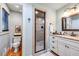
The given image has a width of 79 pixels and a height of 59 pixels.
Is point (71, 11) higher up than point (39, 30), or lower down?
higher up

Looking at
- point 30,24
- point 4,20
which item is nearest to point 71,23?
point 30,24

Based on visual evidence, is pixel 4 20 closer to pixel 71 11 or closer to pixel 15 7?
pixel 15 7

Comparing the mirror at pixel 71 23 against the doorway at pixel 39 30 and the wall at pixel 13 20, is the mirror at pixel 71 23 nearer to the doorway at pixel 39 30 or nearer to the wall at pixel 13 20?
the doorway at pixel 39 30

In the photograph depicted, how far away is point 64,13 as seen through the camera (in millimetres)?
2107

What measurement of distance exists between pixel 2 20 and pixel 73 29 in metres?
1.63

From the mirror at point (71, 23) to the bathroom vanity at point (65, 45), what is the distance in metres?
0.28

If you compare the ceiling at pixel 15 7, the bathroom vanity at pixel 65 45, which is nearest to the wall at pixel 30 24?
the ceiling at pixel 15 7

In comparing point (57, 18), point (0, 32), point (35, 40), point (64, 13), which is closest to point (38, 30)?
point (35, 40)

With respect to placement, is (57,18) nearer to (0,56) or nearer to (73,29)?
(73,29)

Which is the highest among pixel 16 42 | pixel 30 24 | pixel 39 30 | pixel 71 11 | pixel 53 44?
pixel 71 11

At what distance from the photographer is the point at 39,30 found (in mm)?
2154

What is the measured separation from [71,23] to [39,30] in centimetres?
83

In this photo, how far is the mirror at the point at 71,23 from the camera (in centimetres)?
195

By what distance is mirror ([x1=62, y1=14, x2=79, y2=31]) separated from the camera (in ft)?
6.41
